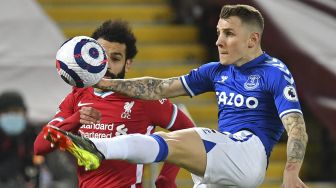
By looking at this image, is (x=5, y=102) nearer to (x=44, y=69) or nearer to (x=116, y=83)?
(x=44, y=69)

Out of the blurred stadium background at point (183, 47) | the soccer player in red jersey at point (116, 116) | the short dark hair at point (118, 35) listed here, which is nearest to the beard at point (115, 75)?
the soccer player in red jersey at point (116, 116)

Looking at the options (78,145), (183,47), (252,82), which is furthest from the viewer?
(183,47)

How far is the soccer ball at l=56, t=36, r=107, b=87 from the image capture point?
6.38m

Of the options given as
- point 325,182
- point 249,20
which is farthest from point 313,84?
point 249,20

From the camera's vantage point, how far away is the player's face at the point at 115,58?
22.6 feet

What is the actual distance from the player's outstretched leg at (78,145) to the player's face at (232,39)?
1127 millimetres

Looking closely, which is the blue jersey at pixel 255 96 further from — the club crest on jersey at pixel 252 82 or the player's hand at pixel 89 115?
the player's hand at pixel 89 115

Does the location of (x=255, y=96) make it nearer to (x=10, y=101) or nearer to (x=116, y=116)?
(x=116, y=116)

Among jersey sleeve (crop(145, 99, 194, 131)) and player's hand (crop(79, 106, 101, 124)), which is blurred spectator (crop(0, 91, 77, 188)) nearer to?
jersey sleeve (crop(145, 99, 194, 131))

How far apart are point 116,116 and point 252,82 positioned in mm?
901

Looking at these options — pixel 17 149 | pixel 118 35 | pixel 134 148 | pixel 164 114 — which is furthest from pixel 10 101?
pixel 134 148

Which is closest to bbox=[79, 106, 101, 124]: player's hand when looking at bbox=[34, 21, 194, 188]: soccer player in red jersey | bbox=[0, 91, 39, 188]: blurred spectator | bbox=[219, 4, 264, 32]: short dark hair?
bbox=[34, 21, 194, 188]: soccer player in red jersey

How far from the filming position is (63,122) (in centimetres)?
665

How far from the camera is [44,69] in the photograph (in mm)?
11070
